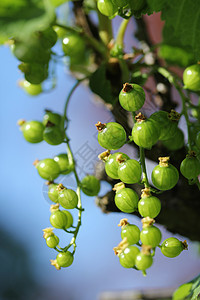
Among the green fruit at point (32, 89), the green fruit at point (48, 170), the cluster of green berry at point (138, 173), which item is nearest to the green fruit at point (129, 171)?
the cluster of green berry at point (138, 173)

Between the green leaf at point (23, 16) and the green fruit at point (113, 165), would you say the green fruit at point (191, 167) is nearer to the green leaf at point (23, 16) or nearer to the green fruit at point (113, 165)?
the green fruit at point (113, 165)

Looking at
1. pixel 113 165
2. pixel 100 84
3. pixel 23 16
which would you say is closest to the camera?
pixel 23 16

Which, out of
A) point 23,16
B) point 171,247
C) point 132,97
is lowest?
point 171,247

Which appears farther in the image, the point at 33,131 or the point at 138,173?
the point at 33,131

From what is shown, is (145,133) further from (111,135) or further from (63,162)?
(63,162)

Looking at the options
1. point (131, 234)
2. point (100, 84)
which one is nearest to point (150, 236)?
point (131, 234)
